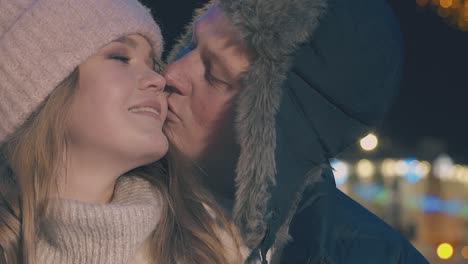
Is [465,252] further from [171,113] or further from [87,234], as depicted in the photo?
[87,234]

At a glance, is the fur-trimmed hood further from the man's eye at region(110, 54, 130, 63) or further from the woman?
the man's eye at region(110, 54, 130, 63)

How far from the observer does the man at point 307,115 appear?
13.0 ft

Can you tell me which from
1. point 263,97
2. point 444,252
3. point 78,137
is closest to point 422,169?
point 444,252

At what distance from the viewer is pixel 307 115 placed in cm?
405

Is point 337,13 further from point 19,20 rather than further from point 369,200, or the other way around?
point 369,200

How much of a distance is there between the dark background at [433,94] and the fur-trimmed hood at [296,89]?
85.9ft

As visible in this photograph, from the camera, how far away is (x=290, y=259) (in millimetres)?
4043

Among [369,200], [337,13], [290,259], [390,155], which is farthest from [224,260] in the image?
[390,155]

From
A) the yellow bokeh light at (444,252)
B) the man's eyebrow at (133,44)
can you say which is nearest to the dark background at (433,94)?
the yellow bokeh light at (444,252)

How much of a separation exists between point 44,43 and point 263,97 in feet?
3.04

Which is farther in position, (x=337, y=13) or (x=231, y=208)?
(x=231, y=208)

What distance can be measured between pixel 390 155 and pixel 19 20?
23604 millimetres

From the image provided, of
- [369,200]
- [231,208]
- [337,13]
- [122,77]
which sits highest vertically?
[337,13]

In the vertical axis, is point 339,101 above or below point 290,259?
above
